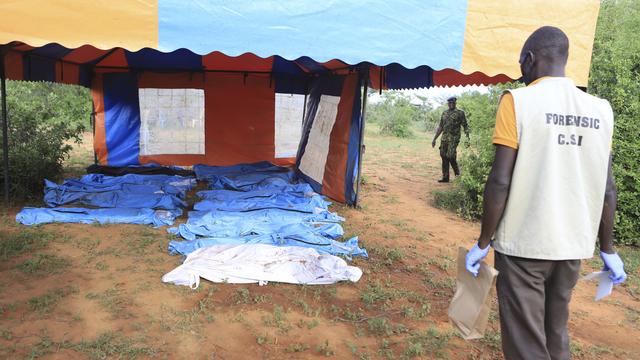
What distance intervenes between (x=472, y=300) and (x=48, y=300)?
3139 millimetres

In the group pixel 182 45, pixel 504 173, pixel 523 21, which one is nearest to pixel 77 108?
pixel 182 45

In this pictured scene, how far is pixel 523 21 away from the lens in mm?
3812

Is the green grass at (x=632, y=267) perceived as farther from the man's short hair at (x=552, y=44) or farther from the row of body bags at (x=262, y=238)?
the man's short hair at (x=552, y=44)

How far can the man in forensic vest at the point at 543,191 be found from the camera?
1842 mm

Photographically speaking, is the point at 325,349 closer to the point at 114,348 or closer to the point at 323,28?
the point at 114,348

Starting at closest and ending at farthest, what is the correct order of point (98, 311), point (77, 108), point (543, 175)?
point (543, 175) < point (98, 311) < point (77, 108)

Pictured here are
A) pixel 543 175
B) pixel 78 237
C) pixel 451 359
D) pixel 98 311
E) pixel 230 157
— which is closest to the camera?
pixel 543 175

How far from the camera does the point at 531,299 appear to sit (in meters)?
1.92

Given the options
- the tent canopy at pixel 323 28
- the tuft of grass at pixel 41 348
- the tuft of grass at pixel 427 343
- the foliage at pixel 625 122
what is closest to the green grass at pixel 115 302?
the tuft of grass at pixel 41 348

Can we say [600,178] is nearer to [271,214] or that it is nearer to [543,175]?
[543,175]

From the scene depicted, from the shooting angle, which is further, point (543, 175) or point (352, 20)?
point (352, 20)

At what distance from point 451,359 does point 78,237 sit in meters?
4.09

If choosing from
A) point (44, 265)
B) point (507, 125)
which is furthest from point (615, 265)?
point (44, 265)

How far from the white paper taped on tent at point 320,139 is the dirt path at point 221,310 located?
9.31 ft
